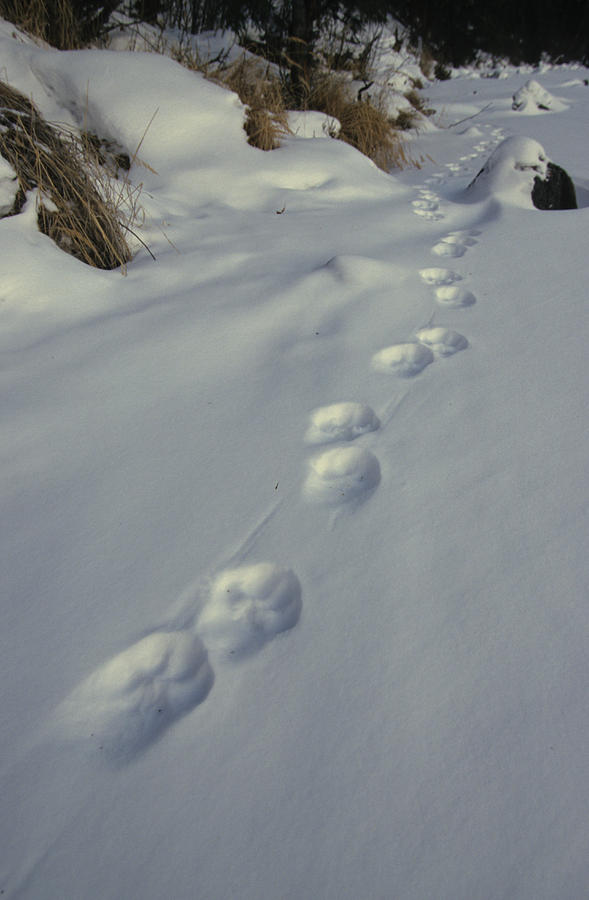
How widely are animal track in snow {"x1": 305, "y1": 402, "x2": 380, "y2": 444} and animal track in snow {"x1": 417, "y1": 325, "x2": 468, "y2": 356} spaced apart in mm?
305

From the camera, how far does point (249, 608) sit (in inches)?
27.6

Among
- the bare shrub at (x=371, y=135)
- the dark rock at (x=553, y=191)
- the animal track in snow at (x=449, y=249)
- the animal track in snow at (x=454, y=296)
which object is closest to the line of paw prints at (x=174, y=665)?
the animal track in snow at (x=454, y=296)

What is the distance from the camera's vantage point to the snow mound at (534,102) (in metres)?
4.89

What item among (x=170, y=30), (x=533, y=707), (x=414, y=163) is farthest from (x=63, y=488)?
(x=170, y=30)

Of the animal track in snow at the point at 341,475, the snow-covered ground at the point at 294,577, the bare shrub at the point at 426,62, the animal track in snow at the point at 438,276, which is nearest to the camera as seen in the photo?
the snow-covered ground at the point at 294,577

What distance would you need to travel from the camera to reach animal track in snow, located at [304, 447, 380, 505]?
86 centimetres

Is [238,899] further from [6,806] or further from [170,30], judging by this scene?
[170,30]

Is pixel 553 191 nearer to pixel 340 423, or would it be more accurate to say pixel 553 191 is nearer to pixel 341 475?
pixel 340 423

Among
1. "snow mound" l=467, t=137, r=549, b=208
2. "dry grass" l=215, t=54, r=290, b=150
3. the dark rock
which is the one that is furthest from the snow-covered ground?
"dry grass" l=215, t=54, r=290, b=150

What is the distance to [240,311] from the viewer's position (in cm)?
137

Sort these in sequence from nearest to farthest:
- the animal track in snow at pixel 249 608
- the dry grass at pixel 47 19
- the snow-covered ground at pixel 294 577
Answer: the snow-covered ground at pixel 294 577, the animal track in snow at pixel 249 608, the dry grass at pixel 47 19

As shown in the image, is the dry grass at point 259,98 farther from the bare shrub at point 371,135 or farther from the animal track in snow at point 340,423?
the animal track in snow at point 340,423

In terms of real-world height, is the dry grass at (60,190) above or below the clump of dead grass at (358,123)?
below

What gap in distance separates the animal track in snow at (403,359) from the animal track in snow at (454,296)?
259 mm
